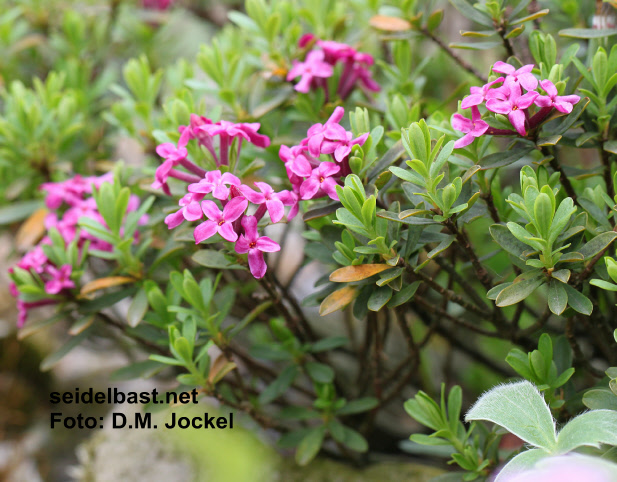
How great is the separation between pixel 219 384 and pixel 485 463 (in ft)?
2.80

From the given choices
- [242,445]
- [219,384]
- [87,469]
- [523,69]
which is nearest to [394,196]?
[523,69]

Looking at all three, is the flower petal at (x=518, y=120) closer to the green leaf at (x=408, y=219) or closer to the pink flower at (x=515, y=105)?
the pink flower at (x=515, y=105)

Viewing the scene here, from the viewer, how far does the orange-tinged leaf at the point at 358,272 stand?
108 centimetres

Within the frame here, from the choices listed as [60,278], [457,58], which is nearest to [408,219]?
[457,58]

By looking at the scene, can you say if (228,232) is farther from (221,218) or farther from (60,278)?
(60,278)

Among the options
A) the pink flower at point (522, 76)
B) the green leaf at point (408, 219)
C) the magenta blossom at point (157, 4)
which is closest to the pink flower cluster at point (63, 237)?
the green leaf at point (408, 219)

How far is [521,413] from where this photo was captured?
914mm

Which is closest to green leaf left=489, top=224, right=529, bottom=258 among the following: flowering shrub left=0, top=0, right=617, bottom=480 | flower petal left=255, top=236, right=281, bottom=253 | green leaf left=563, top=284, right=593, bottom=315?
flowering shrub left=0, top=0, right=617, bottom=480

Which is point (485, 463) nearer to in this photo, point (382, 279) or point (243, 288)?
point (382, 279)

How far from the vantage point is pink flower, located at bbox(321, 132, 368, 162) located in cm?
108

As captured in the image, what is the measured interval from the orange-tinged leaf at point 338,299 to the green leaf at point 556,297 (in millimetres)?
382

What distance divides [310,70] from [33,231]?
1033 mm

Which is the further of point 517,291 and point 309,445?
point 309,445

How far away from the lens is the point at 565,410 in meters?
1.19
